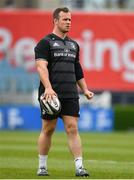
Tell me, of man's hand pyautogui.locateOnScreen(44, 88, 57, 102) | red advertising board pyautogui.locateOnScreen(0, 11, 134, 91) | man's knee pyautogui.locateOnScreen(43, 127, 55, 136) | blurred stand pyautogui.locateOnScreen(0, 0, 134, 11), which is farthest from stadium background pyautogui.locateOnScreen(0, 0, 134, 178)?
man's hand pyautogui.locateOnScreen(44, 88, 57, 102)

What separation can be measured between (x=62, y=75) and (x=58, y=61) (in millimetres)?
204

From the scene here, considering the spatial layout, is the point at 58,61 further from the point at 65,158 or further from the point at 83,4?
the point at 83,4

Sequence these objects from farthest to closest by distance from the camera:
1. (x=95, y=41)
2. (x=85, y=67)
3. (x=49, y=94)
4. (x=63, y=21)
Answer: (x=95, y=41) → (x=85, y=67) → (x=63, y=21) → (x=49, y=94)

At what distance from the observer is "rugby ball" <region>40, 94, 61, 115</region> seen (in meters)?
12.5

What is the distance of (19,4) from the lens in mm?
40688

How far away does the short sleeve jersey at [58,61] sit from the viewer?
12775 millimetres

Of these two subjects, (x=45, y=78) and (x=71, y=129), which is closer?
(x=45, y=78)

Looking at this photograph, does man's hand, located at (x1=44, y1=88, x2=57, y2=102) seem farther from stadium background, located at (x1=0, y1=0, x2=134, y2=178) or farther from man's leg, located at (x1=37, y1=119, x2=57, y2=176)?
stadium background, located at (x1=0, y1=0, x2=134, y2=178)

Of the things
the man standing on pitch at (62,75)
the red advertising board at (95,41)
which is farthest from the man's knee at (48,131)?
the red advertising board at (95,41)

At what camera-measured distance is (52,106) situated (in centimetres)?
1247

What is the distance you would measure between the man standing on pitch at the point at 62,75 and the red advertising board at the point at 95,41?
19.7m

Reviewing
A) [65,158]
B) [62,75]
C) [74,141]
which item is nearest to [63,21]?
[62,75]

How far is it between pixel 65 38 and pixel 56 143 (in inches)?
370

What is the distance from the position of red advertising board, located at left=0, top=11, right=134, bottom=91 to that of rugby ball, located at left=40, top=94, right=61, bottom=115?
65.6ft
